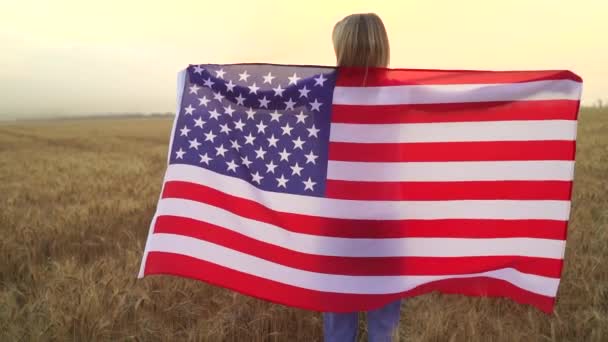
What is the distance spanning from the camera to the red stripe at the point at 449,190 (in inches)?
109

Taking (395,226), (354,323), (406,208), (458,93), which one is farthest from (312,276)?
(458,93)

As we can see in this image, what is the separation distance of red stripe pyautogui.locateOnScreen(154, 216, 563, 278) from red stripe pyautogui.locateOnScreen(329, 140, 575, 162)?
61 centimetres

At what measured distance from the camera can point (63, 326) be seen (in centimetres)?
304

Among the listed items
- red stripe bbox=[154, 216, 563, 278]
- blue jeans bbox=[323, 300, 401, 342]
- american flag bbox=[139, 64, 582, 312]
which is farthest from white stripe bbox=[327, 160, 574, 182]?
blue jeans bbox=[323, 300, 401, 342]

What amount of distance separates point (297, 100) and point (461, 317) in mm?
1837

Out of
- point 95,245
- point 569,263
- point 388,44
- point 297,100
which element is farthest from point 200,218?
point 569,263

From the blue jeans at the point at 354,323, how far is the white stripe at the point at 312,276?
150 millimetres

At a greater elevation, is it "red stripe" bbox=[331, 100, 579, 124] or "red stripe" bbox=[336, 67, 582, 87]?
"red stripe" bbox=[336, 67, 582, 87]

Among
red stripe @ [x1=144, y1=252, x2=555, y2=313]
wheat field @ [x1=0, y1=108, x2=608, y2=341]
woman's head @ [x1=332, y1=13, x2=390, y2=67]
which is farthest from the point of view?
wheat field @ [x1=0, y1=108, x2=608, y2=341]

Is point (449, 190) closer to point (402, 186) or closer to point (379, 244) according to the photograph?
point (402, 186)

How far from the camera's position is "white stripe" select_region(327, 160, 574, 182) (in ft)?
9.11

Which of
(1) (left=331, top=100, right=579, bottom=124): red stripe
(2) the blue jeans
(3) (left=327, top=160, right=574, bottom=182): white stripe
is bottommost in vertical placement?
(2) the blue jeans

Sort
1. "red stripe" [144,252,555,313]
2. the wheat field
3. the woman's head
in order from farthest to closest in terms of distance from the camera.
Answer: the wheat field < "red stripe" [144,252,555,313] < the woman's head

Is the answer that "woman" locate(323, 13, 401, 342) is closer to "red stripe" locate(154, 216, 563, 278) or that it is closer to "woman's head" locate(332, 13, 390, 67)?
"woman's head" locate(332, 13, 390, 67)
